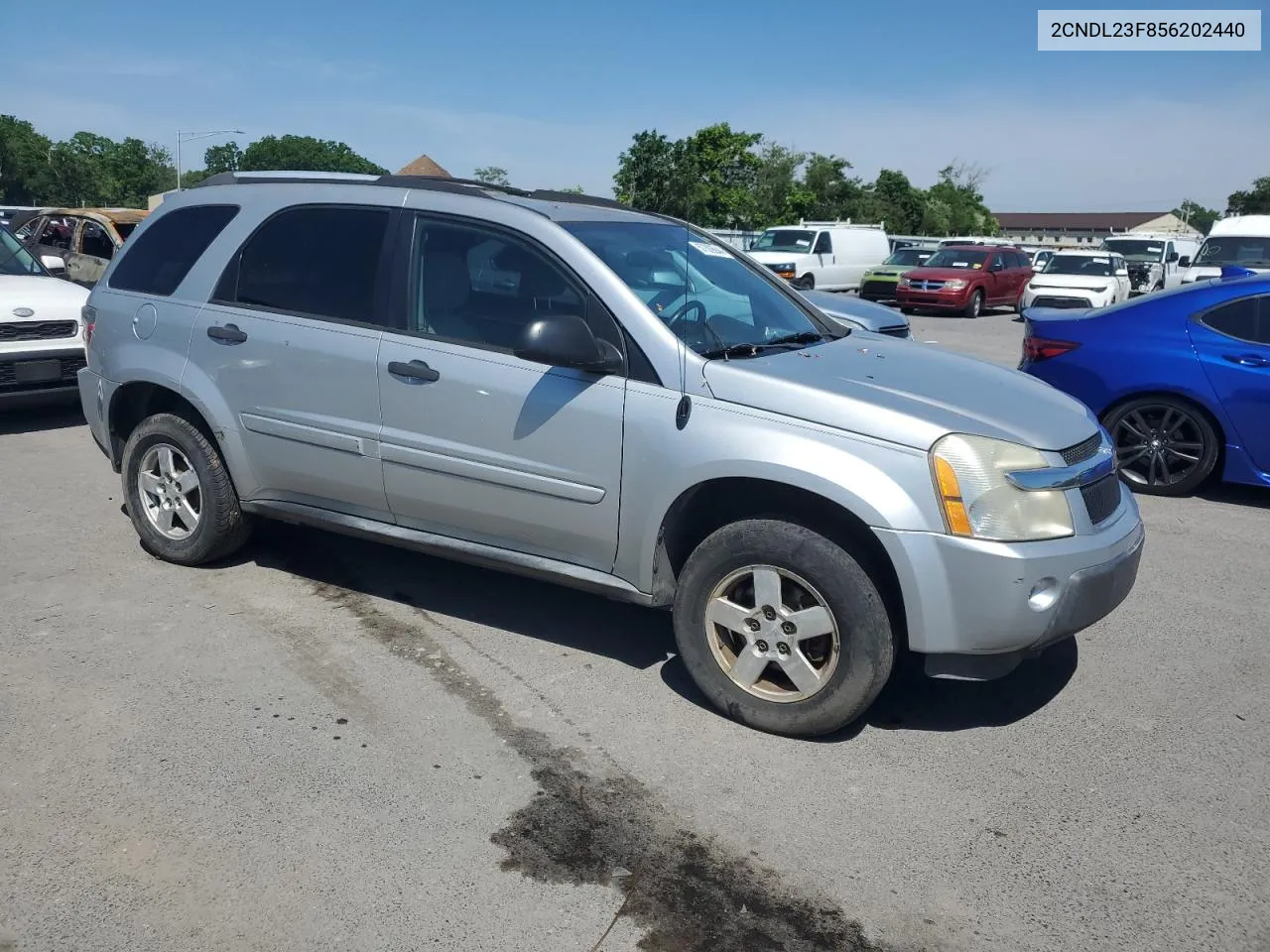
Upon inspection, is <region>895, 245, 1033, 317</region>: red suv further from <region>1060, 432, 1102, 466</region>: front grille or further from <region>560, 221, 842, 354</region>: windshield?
<region>1060, 432, 1102, 466</region>: front grille

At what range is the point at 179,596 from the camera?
5234 mm

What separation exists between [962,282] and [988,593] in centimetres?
2159

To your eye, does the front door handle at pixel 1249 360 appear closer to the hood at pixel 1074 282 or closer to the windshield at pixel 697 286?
the windshield at pixel 697 286

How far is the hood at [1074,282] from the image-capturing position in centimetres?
2105

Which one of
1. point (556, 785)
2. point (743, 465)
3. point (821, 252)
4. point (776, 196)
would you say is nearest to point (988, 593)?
point (743, 465)

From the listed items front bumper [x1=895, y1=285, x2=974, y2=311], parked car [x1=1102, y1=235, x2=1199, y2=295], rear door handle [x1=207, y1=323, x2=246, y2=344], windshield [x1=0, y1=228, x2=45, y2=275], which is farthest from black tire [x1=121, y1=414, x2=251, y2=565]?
parked car [x1=1102, y1=235, x2=1199, y2=295]

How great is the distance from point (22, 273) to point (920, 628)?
8.76m

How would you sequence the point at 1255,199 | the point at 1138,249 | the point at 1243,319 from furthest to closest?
the point at 1255,199, the point at 1138,249, the point at 1243,319

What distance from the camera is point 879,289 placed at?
82.0 ft

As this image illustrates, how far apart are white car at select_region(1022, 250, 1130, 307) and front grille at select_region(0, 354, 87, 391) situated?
664 inches

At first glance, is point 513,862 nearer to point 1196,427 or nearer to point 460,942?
point 460,942

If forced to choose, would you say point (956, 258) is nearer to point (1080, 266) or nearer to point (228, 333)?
point (1080, 266)

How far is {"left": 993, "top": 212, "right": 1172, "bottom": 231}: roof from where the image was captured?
4877 inches

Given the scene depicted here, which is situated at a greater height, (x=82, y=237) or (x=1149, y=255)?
(x=82, y=237)
